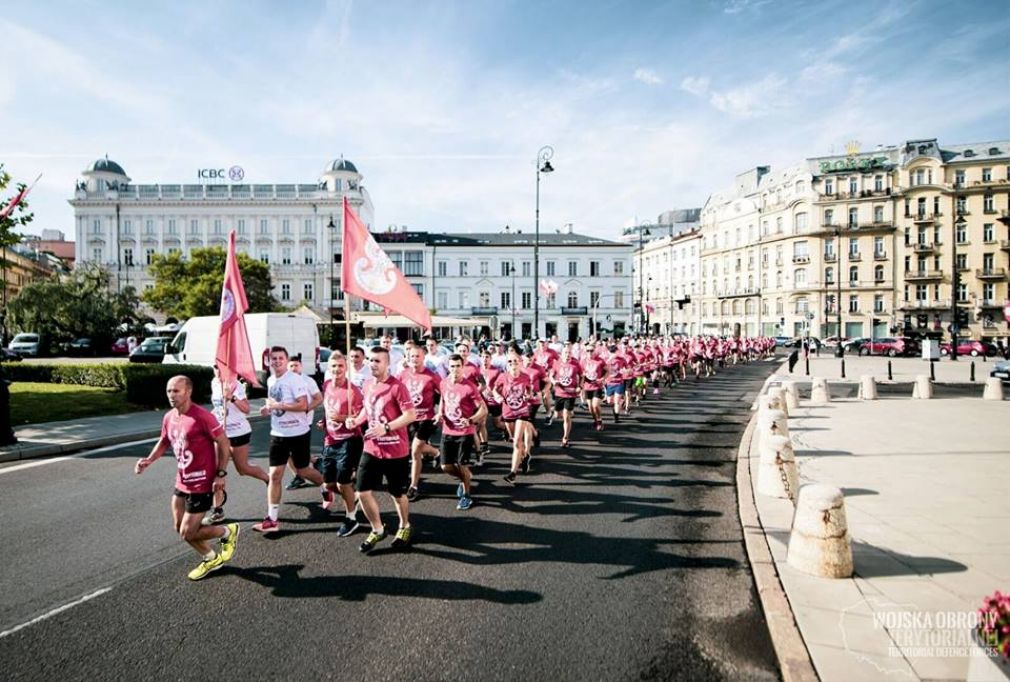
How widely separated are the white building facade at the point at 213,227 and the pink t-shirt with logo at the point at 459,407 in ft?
225

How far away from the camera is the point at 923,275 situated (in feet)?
217

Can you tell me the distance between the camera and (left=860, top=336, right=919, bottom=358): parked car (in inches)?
1829

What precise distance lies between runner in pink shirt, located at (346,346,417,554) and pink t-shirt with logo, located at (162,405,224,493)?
4.39 ft

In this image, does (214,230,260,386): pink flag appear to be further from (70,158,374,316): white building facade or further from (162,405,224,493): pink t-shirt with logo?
(70,158,374,316): white building facade

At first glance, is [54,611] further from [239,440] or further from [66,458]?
[66,458]

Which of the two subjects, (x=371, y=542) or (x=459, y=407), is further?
(x=459, y=407)

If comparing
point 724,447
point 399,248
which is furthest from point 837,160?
point 724,447

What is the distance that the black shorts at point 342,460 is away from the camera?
668 centimetres

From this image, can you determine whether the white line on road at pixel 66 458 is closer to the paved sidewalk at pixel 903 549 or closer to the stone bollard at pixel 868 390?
the paved sidewalk at pixel 903 549

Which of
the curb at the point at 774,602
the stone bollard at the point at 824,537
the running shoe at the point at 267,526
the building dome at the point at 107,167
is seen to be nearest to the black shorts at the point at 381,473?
the running shoe at the point at 267,526

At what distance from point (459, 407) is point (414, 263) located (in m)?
62.7

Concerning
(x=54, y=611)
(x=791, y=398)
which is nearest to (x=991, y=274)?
(x=791, y=398)

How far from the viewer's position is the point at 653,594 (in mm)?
5094

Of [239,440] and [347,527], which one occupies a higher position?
[239,440]
